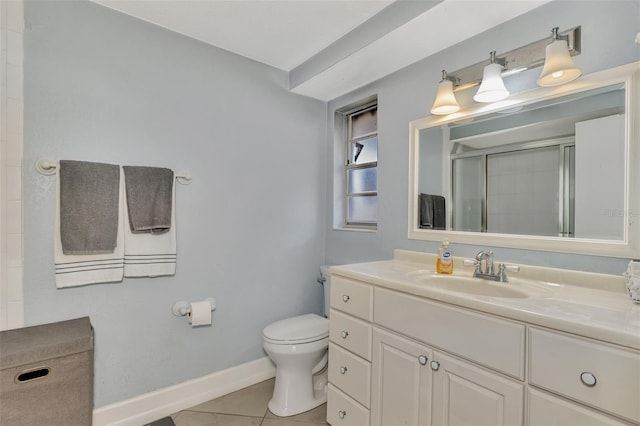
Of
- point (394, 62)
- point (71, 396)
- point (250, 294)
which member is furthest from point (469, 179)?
point (71, 396)

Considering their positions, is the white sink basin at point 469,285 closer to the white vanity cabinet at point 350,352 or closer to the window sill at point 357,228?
the white vanity cabinet at point 350,352

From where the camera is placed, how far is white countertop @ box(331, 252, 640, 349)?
830 millimetres

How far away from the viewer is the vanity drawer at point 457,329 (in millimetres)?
981

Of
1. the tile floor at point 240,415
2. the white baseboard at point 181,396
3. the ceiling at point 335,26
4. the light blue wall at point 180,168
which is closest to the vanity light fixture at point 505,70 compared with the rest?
the ceiling at point 335,26

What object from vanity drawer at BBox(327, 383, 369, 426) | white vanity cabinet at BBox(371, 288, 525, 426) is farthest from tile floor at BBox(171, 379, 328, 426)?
white vanity cabinet at BBox(371, 288, 525, 426)

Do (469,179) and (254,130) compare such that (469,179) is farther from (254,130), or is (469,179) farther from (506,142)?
(254,130)

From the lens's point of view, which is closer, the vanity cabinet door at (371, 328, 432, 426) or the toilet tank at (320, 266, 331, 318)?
the vanity cabinet door at (371, 328, 432, 426)

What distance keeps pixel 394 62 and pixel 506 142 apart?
32.3 inches

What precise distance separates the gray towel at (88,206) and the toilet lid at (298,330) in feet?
3.27

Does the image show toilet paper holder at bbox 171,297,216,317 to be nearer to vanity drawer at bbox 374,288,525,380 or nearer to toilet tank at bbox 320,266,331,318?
toilet tank at bbox 320,266,331,318

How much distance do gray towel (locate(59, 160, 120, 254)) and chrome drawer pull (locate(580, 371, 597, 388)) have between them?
1.97 metres

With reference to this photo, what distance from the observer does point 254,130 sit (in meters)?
2.16

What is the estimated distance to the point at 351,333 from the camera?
153cm

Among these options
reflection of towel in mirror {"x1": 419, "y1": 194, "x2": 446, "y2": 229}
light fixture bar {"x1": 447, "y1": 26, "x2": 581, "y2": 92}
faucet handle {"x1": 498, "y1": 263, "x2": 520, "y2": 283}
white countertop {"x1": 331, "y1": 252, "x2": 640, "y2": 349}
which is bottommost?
white countertop {"x1": 331, "y1": 252, "x2": 640, "y2": 349}
